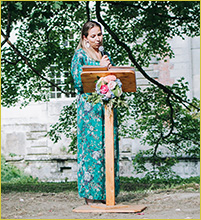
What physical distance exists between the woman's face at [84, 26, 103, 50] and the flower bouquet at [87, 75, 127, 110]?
0.54m

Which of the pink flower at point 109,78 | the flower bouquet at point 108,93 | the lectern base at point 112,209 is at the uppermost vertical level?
the pink flower at point 109,78

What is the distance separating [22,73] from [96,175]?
4789 millimetres

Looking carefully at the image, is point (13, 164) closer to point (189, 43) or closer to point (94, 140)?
point (189, 43)

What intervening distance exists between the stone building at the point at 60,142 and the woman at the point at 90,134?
6.65 m

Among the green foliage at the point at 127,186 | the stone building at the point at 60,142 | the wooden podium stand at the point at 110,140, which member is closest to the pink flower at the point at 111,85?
the wooden podium stand at the point at 110,140

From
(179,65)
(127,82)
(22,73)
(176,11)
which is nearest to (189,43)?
(179,65)

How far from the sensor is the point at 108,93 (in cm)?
468

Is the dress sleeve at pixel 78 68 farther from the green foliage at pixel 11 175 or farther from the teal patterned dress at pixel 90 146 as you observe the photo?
the green foliage at pixel 11 175

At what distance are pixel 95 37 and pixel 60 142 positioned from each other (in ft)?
28.4

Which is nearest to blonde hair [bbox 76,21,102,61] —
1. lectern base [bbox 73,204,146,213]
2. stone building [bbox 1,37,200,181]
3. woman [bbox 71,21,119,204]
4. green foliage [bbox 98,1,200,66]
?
woman [bbox 71,21,119,204]

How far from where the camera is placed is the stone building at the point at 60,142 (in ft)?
40.2

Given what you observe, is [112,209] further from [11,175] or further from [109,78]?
[11,175]

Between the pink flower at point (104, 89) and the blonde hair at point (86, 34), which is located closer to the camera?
the pink flower at point (104, 89)

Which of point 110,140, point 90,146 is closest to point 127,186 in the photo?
point 90,146
